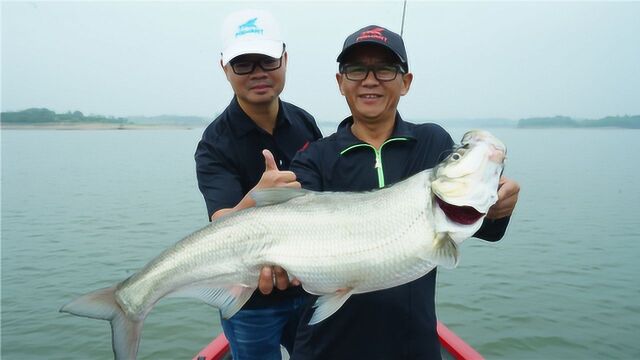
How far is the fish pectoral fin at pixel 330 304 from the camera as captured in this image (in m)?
2.67

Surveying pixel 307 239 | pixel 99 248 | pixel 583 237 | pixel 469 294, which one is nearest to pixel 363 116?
pixel 307 239

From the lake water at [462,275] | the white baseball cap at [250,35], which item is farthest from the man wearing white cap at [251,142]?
the lake water at [462,275]

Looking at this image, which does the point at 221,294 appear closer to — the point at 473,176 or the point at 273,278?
the point at 273,278

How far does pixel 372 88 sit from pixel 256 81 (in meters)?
1.06

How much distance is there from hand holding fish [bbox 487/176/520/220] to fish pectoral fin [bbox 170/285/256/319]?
62.6 inches

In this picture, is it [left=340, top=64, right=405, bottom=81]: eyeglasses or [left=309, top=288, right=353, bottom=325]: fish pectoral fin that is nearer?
[left=309, top=288, right=353, bottom=325]: fish pectoral fin

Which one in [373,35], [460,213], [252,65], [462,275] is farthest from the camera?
[462,275]

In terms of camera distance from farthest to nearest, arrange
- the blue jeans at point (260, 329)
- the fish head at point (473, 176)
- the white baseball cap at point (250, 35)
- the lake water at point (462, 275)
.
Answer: the lake water at point (462, 275)
the blue jeans at point (260, 329)
the white baseball cap at point (250, 35)
the fish head at point (473, 176)

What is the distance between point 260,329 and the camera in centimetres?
382

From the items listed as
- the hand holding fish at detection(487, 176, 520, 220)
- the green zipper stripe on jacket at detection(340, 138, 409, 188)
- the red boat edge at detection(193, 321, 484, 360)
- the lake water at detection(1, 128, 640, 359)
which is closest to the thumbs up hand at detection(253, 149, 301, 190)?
the green zipper stripe on jacket at detection(340, 138, 409, 188)

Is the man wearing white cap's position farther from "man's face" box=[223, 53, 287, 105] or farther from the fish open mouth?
the fish open mouth

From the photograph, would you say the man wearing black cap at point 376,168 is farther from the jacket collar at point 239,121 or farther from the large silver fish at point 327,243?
the jacket collar at point 239,121

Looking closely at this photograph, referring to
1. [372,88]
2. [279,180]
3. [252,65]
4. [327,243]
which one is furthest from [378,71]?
[327,243]

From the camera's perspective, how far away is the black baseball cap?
9.84ft
